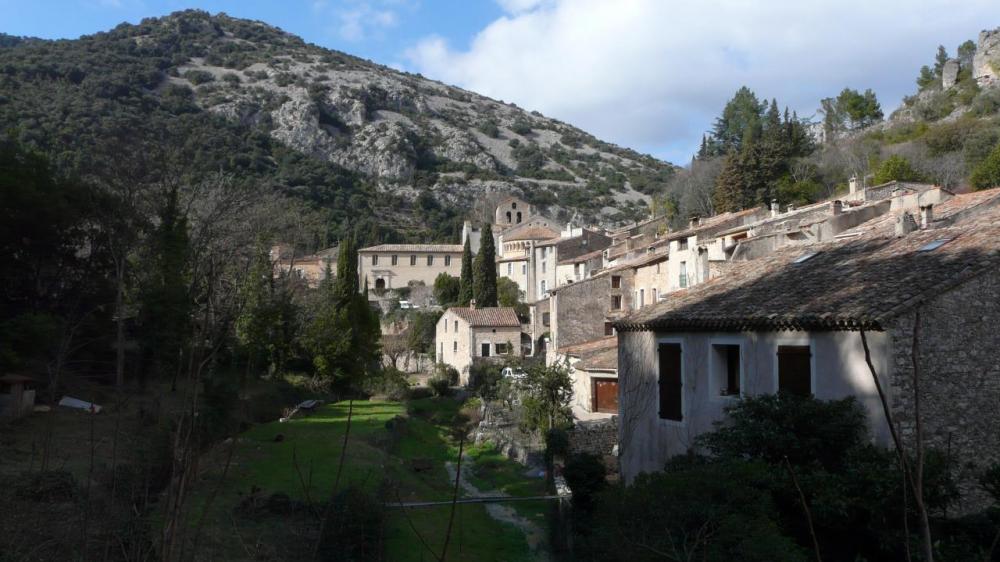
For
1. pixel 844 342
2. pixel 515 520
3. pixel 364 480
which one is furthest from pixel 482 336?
pixel 844 342

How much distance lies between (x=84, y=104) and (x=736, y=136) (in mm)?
60522

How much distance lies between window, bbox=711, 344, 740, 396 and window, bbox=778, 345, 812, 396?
1075 millimetres

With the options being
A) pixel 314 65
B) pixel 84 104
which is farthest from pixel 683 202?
pixel 314 65

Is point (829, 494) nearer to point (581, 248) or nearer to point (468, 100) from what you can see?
point (581, 248)

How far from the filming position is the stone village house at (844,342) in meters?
10.4

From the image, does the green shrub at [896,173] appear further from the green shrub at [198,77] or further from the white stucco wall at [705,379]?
the green shrub at [198,77]

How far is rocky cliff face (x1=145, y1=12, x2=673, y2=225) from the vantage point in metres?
109

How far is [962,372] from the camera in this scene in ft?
35.3

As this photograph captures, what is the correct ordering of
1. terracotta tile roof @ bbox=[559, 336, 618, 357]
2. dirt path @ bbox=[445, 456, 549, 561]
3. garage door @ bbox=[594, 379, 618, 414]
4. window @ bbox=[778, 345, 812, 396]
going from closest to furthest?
window @ bbox=[778, 345, 812, 396]
dirt path @ bbox=[445, 456, 549, 561]
garage door @ bbox=[594, 379, 618, 414]
terracotta tile roof @ bbox=[559, 336, 618, 357]

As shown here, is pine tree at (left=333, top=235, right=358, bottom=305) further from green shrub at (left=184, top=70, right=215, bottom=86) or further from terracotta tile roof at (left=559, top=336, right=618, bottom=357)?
green shrub at (left=184, top=70, right=215, bottom=86)

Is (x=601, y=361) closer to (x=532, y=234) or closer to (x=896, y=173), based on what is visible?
(x=896, y=173)

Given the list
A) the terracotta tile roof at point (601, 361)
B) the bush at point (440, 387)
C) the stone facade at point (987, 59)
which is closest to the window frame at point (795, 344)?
the terracotta tile roof at point (601, 361)

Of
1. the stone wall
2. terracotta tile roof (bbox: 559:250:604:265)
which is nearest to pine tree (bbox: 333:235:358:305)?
terracotta tile roof (bbox: 559:250:604:265)

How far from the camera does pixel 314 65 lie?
148m
